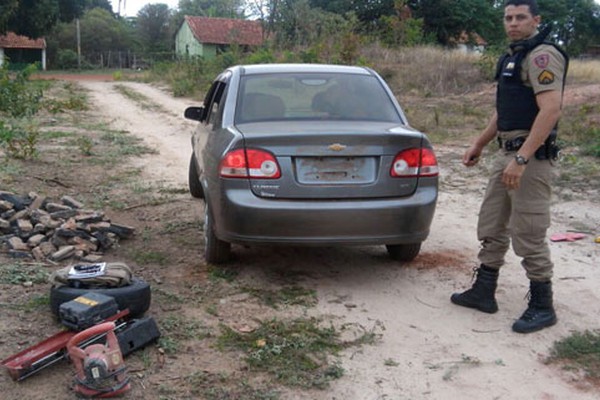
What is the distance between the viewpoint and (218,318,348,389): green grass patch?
346 centimetres

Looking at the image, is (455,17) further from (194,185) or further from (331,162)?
(331,162)

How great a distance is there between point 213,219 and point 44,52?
58.1m

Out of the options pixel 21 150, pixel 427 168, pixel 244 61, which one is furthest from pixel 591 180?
pixel 244 61

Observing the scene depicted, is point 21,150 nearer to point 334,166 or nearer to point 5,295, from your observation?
point 5,295

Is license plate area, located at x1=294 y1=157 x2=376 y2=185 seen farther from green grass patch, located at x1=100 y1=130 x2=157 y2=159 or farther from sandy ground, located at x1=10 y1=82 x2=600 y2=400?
green grass patch, located at x1=100 y1=130 x2=157 y2=159

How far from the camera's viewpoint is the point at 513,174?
150 inches

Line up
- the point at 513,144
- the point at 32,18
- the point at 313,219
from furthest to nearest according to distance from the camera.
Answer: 1. the point at 32,18
2. the point at 313,219
3. the point at 513,144

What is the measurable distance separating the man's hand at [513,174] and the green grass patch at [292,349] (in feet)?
4.42

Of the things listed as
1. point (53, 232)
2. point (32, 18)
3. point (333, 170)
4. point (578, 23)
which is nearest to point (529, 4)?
point (333, 170)

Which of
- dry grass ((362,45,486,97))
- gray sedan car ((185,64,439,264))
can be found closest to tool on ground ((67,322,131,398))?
gray sedan car ((185,64,439,264))

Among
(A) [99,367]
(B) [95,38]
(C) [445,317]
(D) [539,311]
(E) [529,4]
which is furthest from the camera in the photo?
(B) [95,38]

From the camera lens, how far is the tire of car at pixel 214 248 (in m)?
4.96

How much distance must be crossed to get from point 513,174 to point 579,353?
1090mm

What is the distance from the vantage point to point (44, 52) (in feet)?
188
